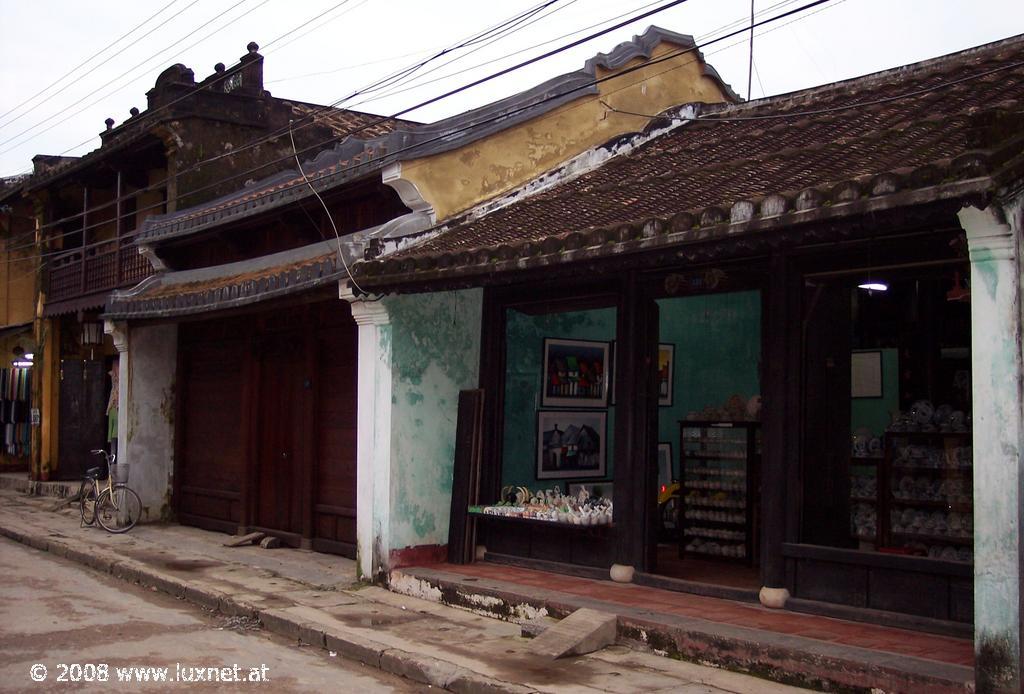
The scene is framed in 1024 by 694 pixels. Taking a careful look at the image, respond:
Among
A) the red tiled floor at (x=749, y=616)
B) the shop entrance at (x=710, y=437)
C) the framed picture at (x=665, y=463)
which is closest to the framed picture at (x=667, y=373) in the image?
the shop entrance at (x=710, y=437)

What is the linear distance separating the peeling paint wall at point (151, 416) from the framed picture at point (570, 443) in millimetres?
8044

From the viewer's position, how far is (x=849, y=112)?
1035 cm

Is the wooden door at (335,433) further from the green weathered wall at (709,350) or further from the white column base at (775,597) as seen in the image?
the white column base at (775,597)

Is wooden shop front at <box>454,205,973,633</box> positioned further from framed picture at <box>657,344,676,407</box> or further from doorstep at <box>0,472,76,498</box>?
doorstep at <box>0,472,76,498</box>

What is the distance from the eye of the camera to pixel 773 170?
8.98 meters

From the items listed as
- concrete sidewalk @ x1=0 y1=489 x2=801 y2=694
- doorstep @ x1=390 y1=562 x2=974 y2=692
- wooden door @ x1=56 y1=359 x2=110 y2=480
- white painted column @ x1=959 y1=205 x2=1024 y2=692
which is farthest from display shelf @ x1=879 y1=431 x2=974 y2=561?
wooden door @ x1=56 y1=359 x2=110 y2=480

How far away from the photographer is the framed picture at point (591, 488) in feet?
39.0

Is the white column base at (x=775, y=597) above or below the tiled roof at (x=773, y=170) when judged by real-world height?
below

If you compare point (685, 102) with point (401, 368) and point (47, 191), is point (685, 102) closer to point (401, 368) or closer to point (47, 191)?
point (401, 368)

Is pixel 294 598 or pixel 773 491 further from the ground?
pixel 773 491

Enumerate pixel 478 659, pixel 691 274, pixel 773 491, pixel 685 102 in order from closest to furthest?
1. pixel 478 659
2. pixel 773 491
3. pixel 691 274
4. pixel 685 102

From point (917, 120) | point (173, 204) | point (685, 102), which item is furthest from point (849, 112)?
→ point (173, 204)

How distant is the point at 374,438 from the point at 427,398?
71 centimetres

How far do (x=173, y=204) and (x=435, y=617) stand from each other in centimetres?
1119
